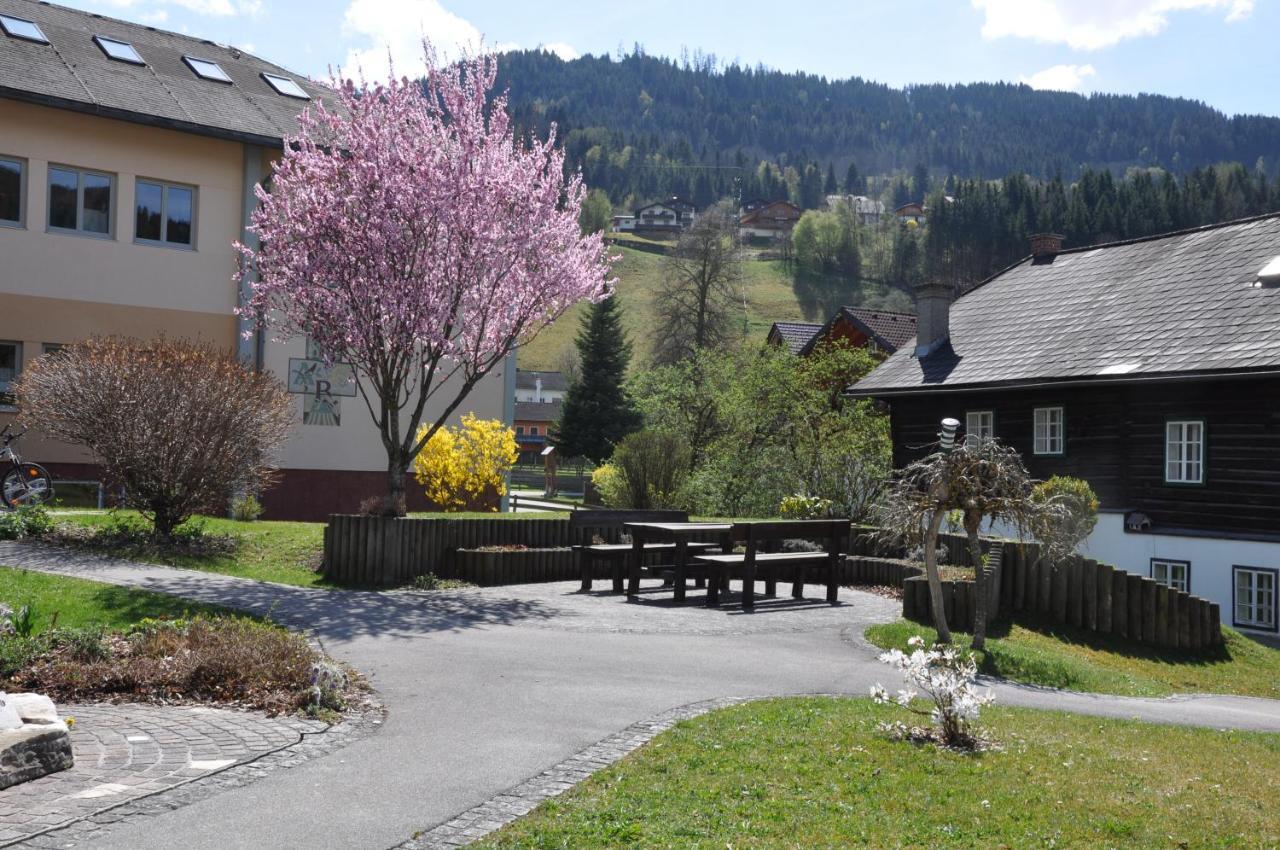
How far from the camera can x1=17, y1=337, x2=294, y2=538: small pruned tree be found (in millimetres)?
17328

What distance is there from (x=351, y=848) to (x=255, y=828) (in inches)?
22.7

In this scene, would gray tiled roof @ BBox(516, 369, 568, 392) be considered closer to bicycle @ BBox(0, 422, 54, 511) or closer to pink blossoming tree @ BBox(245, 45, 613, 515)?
bicycle @ BBox(0, 422, 54, 511)

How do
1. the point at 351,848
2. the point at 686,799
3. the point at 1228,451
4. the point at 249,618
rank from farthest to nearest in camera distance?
1. the point at 1228,451
2. the point at 249,618
3. the point at 686,799
4. the point at 351,848

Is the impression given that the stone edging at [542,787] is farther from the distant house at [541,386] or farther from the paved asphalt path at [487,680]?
the distant house at [541,386]

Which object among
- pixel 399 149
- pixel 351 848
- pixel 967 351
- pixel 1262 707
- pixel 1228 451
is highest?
pixel 399 149

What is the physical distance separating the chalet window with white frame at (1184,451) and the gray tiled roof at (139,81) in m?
21.0

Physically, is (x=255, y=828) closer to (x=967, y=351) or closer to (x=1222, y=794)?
(x=1222, y=794)

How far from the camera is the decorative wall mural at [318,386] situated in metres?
28.6

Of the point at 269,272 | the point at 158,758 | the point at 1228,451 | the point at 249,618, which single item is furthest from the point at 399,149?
the point at 1228,451

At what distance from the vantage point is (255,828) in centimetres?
608

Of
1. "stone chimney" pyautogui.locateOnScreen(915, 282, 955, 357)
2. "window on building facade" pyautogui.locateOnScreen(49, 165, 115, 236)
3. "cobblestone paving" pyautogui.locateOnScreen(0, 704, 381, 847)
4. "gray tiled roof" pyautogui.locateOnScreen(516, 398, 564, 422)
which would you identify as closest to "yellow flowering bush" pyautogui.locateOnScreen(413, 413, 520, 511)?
"window on building facade" pyautogui.locateOnScreen(49, 165, 115, 236)

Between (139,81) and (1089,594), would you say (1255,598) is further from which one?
(139,81)

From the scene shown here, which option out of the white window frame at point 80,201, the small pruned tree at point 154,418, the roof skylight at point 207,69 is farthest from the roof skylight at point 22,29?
the small pruned tree at point 154,418

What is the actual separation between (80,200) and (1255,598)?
2567 centimetres
